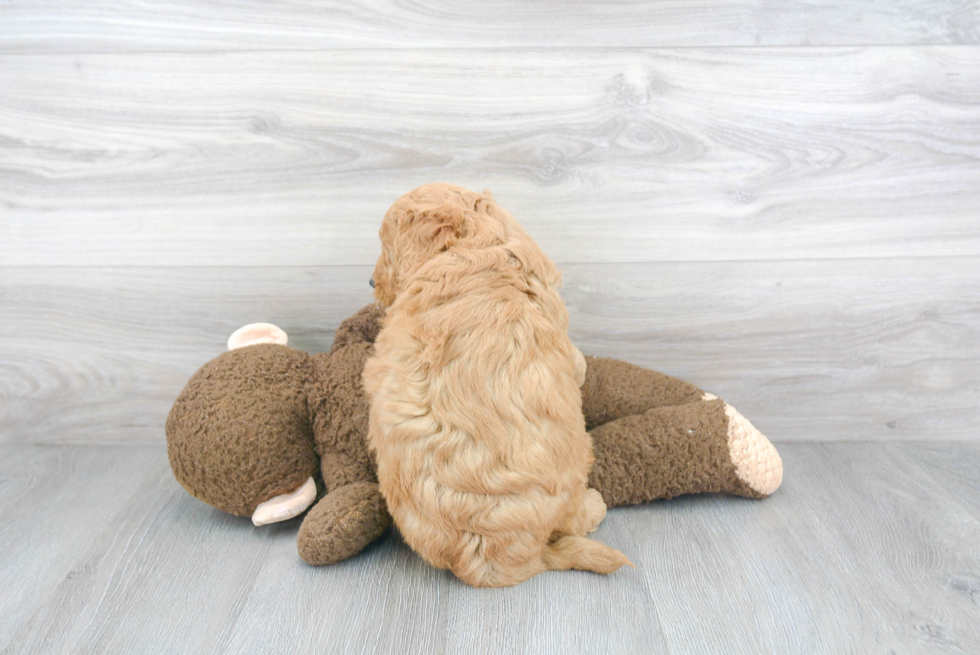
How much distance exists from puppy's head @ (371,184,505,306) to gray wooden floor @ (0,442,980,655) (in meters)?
0.42

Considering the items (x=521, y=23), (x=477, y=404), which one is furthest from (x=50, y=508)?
(x=521, y=23)

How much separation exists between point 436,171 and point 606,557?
693 millimetres

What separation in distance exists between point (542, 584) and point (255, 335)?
2.12 feet

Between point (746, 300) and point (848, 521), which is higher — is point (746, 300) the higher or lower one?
the higher one

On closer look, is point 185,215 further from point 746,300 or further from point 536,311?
point 746,300

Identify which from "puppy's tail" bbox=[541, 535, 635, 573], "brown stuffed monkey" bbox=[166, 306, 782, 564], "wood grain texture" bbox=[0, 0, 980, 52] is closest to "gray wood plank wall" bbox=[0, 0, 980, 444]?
"wood grain texture" bbox=[0, 0, 980, 52]

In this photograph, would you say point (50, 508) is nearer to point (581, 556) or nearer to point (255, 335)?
point (255, 335)

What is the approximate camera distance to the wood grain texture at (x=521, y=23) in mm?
1097

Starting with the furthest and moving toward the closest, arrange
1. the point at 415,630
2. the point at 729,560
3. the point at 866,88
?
the point at 866,88
the point at 729,560
the point at 415,630

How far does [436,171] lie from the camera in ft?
3.76

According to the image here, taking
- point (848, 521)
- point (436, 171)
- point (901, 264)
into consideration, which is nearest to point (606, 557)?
point (848, 521)

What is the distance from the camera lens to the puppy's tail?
2.81 feet

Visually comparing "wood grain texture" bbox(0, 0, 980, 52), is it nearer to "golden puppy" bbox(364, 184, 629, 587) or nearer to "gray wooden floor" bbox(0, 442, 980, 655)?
"golden puppy" bbox(364, 184, 629, 587)

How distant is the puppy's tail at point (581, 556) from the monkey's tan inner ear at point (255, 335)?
1.90 ft
